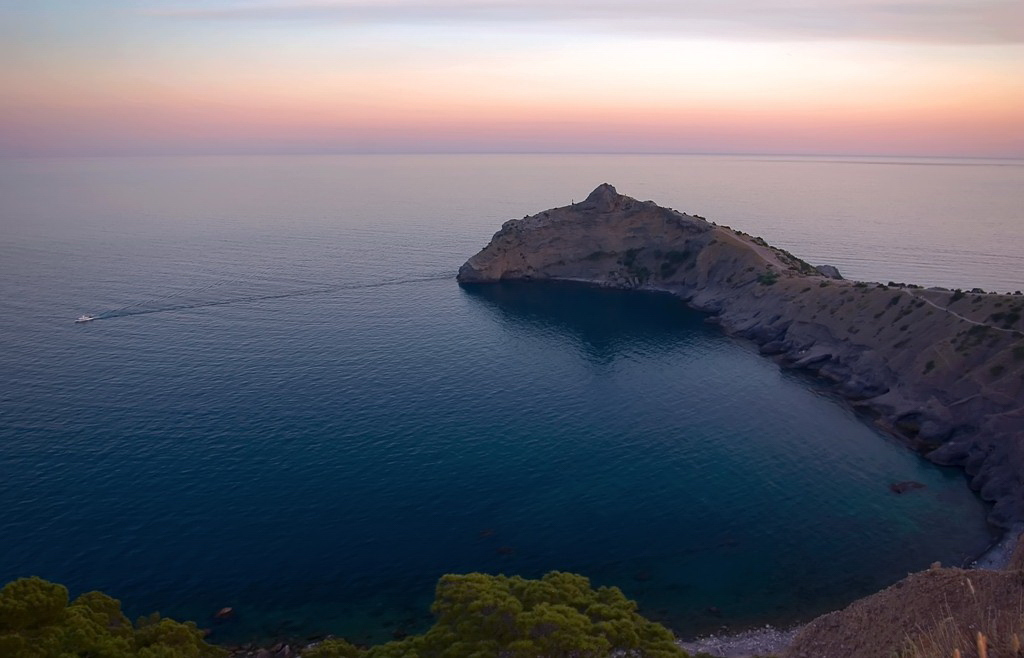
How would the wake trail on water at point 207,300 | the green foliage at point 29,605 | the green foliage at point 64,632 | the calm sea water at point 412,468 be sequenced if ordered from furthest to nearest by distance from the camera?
1. the wake trail on water at point 207,300
2. the calm sea water at point 412,468
3. the green foliage at point 29,605
4. the green foliage at point 64,632

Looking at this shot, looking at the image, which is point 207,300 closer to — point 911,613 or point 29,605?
point 29,605

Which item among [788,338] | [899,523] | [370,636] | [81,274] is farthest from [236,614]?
[81,274]

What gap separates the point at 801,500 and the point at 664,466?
1312cm

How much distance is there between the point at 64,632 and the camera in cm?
2845

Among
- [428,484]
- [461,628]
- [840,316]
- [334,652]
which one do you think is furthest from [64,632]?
[840,316]

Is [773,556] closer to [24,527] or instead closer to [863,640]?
[863,640]

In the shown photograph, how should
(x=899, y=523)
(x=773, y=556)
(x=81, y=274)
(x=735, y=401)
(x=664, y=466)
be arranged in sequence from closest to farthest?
(x=773, y=556) < (x=899, y=523) < (x=664, y=466) < (x=735, y=401) < (x=81, y=274)

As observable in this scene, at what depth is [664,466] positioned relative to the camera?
69562mm

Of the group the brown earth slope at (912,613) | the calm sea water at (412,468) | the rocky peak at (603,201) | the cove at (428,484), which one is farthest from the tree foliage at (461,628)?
the rocky peak at (603,201)

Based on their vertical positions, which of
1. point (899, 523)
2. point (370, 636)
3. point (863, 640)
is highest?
point (863, 640)

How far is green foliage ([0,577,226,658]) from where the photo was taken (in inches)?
1084

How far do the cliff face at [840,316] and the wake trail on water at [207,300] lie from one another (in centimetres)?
2153

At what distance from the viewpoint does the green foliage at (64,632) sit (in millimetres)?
27531

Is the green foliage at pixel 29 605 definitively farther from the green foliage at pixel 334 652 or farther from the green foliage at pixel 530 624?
the green foliage at pixel 530 624
